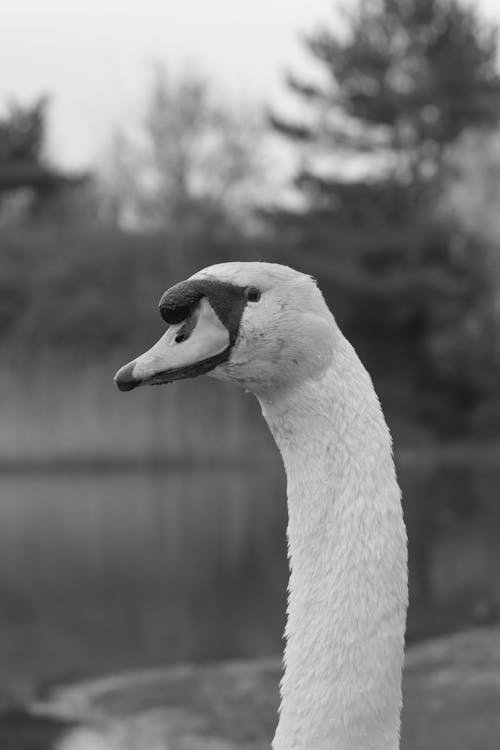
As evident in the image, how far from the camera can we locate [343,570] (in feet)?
7.02

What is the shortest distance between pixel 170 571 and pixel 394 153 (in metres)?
18.9

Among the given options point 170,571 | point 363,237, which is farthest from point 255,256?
point 170,571

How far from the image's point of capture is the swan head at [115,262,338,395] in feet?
7.07

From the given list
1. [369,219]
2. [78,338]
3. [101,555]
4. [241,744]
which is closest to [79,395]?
[78,338]

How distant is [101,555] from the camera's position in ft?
45.2

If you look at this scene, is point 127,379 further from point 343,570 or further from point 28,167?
point 28,167

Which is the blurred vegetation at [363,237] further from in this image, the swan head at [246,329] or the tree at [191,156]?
the swan head at [246,329]

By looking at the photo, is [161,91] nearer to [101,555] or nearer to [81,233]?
[81,233]

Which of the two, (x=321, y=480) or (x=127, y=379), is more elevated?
(x=127, y=379)

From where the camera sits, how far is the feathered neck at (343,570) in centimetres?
211

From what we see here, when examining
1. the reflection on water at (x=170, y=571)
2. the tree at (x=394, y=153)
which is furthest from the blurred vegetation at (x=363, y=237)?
the reflection on water at (x=170, y=571)

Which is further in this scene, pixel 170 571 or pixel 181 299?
pixel 170 571

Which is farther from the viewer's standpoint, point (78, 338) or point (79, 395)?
point (78, 338)

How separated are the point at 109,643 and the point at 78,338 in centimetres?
1908
